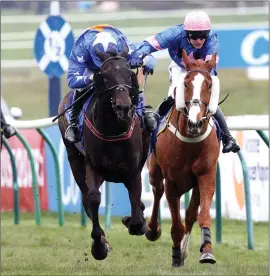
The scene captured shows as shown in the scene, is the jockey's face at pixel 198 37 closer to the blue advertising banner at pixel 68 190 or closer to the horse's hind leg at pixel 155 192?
the horse's hind leg at pixel 155 192

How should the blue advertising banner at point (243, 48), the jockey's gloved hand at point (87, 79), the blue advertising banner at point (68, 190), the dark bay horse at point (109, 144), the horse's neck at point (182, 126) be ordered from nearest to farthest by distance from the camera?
the dark bay horse at point (109, 144) < the jockey's gloved hand at point (87, 79) < the horse's neck at point (182, 126) < the blue advertising banner at point (68, 190) < the blue advertising banner at point (243, 48)

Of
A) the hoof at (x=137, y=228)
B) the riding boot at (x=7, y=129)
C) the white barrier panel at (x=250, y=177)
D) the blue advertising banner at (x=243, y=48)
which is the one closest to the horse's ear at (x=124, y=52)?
the hoof at (x=137, y=228)

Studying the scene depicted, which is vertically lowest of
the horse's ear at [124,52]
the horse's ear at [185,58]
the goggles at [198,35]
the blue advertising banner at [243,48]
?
the horse's ear at [185,58]

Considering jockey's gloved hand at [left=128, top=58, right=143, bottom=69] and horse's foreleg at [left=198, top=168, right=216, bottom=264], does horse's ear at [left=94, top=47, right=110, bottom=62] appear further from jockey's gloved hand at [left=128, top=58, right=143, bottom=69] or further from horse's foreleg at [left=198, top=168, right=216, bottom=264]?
horse's foreleg at [left=198, top=168, right=216, bottom=264]

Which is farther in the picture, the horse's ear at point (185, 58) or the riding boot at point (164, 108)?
the riding boot at point (164, 108)

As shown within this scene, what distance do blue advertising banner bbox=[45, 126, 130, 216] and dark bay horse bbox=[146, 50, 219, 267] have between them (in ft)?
10.2

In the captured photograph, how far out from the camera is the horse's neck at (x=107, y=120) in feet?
27.3

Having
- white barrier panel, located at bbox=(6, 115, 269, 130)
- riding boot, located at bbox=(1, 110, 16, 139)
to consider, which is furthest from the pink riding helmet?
riding boot, located at bbox=(1, 110, 16, 139)

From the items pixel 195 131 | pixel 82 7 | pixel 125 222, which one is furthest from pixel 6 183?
pixel 82 7

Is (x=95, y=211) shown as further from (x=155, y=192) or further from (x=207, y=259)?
(x=155, y=192)

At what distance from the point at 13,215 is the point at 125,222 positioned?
16.0 feet

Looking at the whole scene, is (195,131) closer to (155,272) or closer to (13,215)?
(155,272)

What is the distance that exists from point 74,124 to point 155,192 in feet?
4.21

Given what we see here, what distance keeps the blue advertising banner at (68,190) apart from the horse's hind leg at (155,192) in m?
2.63
